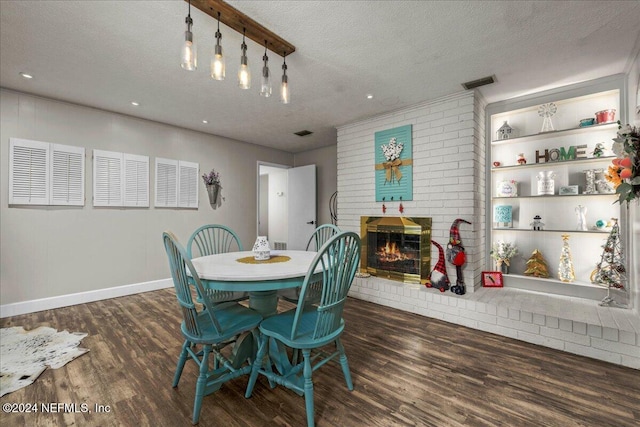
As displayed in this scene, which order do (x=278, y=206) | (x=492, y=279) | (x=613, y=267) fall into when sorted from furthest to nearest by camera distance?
(x=278, y=206)
(x=492, y=279)
(x=613, y=267)

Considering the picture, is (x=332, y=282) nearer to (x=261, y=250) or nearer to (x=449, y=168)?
(x=261, y=250)

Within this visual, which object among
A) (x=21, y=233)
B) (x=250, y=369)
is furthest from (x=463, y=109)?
(x=21, y=233)

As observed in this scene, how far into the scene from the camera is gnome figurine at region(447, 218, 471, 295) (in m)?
2.93

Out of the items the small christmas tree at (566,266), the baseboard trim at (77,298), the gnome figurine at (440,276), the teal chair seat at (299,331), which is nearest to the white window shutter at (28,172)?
the baseboard trim at (77,298)

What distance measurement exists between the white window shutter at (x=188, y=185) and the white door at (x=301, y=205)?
1.89 m

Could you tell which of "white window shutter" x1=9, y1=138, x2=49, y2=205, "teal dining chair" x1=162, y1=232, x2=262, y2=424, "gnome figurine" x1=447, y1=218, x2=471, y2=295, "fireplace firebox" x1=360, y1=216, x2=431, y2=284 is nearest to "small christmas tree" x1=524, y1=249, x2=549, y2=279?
"gnome figurine" x1=447, y1=218, x2=471, y2=295

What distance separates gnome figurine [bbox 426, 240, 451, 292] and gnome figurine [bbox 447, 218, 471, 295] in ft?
0.28

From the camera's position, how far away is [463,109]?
3008 mm

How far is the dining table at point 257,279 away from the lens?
5.08ft

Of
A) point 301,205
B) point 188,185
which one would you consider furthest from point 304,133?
point 188,185

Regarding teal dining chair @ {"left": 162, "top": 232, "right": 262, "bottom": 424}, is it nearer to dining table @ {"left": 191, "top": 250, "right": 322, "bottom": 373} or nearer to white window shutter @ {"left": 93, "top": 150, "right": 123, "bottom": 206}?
dining table @ {"left": 191, "top": 250, "right": 322, "bottom": 373}

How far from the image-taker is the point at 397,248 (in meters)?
3.54

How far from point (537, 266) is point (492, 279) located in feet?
1.57

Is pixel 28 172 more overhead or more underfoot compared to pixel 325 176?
more underfoot
